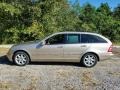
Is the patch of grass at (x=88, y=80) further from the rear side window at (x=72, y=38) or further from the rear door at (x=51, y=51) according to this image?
the rear side window at (x=72, y=38)

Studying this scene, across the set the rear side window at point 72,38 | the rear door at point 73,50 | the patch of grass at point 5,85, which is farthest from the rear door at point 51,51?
the patch of grass at point 5,85

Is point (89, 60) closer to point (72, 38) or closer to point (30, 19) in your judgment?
point (72, 38)

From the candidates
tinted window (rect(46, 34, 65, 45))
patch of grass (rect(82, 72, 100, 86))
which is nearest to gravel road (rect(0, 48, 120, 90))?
patch of grass (rect(82, 72, 100, 86))

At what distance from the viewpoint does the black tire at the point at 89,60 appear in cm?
1405

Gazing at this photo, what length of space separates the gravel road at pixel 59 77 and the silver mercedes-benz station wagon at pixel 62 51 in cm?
30

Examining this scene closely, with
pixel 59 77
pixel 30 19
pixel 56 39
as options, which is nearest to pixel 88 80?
pixel 59 77

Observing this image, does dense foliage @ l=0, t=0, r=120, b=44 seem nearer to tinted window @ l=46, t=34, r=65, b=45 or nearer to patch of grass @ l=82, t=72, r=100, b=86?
tinted window @ l=46, t=34, r=65, b=45

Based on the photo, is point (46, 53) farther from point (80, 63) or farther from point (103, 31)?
point (103, 31)

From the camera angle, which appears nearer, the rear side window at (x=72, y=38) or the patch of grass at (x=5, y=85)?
the patch of grass at (x=5, y=85)

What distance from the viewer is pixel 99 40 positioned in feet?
46.9

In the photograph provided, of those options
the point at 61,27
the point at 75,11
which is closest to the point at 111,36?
the point at 75,11

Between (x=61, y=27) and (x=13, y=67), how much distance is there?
11.4 meters

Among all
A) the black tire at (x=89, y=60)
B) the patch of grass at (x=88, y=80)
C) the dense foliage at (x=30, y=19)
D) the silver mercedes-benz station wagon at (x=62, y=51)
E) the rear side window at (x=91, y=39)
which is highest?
the dense foliage at (x=30, y=19)

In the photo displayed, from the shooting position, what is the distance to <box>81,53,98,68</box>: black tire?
1405 cm
